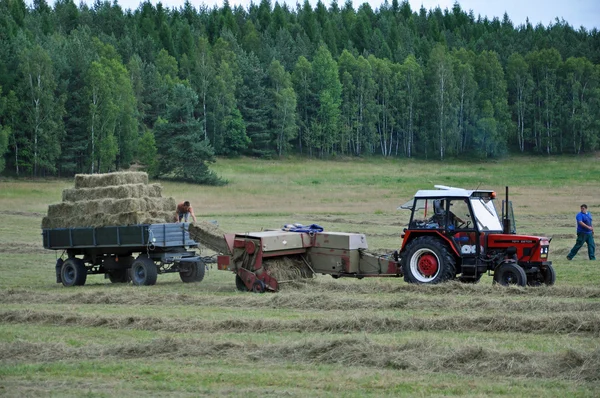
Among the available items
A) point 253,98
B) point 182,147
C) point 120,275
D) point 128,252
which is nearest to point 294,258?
point 128,252

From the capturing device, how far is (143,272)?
21.8 metres

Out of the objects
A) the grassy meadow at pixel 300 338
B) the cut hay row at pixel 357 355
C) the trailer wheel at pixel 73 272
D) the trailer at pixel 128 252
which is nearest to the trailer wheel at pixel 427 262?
the grassy meadow at pixel 300 338

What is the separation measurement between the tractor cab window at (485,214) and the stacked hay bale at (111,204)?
776 centimetres

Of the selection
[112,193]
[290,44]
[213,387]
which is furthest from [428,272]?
[290,44]

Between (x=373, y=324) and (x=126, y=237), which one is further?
A: (x=126, y=237)

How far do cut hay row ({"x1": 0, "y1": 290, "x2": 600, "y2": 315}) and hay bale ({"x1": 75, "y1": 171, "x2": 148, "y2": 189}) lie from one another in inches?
161

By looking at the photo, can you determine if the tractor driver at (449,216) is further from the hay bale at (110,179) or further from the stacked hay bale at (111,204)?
the hay bale at (110,179)

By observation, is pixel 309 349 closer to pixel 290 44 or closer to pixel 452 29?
pixel 290 44

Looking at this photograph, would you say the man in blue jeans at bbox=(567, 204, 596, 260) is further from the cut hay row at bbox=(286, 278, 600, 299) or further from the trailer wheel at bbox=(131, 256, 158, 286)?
the trailer wheel at bbox=(131, 256, 158, 286)

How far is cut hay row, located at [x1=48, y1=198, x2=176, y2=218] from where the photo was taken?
72.2ft

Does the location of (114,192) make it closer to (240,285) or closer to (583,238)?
(240,285)

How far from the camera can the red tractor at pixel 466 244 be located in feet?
60.5

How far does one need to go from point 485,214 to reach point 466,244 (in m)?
0.87

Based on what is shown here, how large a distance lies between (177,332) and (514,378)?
18.6 feet
